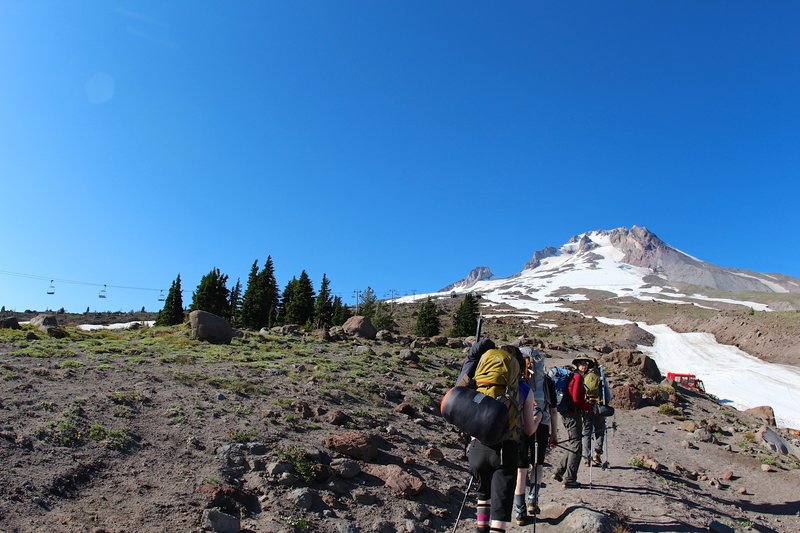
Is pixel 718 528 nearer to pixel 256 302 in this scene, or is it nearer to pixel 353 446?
pixel 353 446

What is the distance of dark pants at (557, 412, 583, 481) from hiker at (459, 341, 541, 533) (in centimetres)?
418

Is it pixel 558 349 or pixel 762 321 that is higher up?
pixel 762 321

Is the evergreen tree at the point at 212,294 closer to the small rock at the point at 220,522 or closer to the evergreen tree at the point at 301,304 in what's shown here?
the evergreen tree at the point at 301,304

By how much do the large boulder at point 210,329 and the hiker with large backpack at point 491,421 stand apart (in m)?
21.6

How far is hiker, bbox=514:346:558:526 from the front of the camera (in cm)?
678

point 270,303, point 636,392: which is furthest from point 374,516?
point 270,303

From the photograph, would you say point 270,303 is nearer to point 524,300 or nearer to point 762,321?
point 762,321

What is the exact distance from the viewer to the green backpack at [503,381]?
520 cm

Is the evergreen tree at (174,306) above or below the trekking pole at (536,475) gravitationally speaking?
above

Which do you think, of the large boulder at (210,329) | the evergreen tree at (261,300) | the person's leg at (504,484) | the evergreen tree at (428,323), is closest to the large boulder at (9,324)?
the large boulder at (210,329)

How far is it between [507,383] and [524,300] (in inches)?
6696

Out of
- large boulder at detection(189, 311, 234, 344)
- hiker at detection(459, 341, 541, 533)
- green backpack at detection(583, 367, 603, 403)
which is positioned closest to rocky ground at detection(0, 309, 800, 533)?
green backpack at detection(583, 367, 603, 403)

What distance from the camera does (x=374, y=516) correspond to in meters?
6.94

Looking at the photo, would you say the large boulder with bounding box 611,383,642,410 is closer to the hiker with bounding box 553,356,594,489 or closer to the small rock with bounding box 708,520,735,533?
the hiker with bounding box 553,356,594,489
